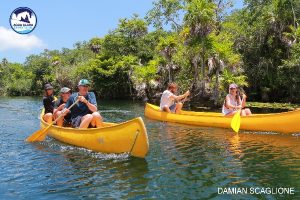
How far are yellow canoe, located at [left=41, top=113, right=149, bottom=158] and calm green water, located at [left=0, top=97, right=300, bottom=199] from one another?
0.20 m

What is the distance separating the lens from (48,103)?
46.1ft

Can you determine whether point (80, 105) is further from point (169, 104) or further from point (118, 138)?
point (169, 104)

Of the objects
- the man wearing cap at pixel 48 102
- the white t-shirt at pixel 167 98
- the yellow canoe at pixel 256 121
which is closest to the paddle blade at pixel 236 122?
the yellow canoe at pixel 256 121

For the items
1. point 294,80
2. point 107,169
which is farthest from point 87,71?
point 107,169

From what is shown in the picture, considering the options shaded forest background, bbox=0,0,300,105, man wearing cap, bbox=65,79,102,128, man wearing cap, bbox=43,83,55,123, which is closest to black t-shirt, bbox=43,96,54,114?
man wearing cap, bbox=43,83,55,123

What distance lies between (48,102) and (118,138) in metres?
5.59

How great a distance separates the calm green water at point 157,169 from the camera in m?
6.95

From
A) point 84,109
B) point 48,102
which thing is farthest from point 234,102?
point 48,102

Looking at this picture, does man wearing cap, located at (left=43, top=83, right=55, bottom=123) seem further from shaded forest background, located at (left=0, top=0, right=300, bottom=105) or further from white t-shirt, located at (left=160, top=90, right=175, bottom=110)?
shaded forest background, located at (left=0, top=0, right=300, bottom=105)

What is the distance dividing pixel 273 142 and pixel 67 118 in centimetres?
655

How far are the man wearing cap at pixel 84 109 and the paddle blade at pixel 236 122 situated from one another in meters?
5.17

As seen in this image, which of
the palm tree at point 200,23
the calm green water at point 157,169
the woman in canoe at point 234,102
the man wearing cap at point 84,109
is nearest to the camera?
the calm green water at point 157,169

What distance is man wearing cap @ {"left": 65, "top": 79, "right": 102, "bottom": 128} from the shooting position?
417 inches

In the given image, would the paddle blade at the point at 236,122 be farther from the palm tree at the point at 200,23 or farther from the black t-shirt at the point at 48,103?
the palm tree at the point at 200,23
